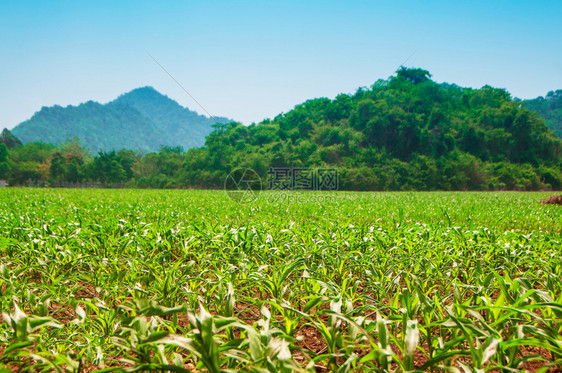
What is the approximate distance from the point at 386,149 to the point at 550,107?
65675 mm

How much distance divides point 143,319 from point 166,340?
0.29 meters

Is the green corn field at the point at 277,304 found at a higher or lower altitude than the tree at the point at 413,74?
lower

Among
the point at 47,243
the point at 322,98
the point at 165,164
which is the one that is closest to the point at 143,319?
the point at 47,243

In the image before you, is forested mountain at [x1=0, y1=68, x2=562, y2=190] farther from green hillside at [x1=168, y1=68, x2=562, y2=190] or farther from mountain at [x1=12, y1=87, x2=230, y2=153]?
mountain at [x1=12, y1=87, x2=230, y2=153]

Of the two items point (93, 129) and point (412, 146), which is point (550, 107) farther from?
point (93, 129)

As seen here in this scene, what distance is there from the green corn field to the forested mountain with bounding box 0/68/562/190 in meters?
37.9

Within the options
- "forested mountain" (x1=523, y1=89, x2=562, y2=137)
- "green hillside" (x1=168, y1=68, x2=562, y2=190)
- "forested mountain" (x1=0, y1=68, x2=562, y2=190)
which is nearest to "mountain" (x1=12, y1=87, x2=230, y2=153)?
"forested mountain" (x1=0, y1=68, x2=562, y2=190)

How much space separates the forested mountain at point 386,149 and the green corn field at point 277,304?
37.9 meters

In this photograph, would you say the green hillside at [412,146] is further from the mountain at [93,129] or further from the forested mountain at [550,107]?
the mountain at [93,129]

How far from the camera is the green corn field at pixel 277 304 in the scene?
1320mm

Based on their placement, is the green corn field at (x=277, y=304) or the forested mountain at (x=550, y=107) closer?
the green corn field at (x=277, y=304)

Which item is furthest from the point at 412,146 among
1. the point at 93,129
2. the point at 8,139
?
the point at 93,129

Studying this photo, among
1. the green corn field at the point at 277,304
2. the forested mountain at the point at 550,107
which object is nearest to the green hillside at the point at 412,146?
the forested mountain at the point at 550,107

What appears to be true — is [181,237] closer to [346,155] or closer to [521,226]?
[521,226]
